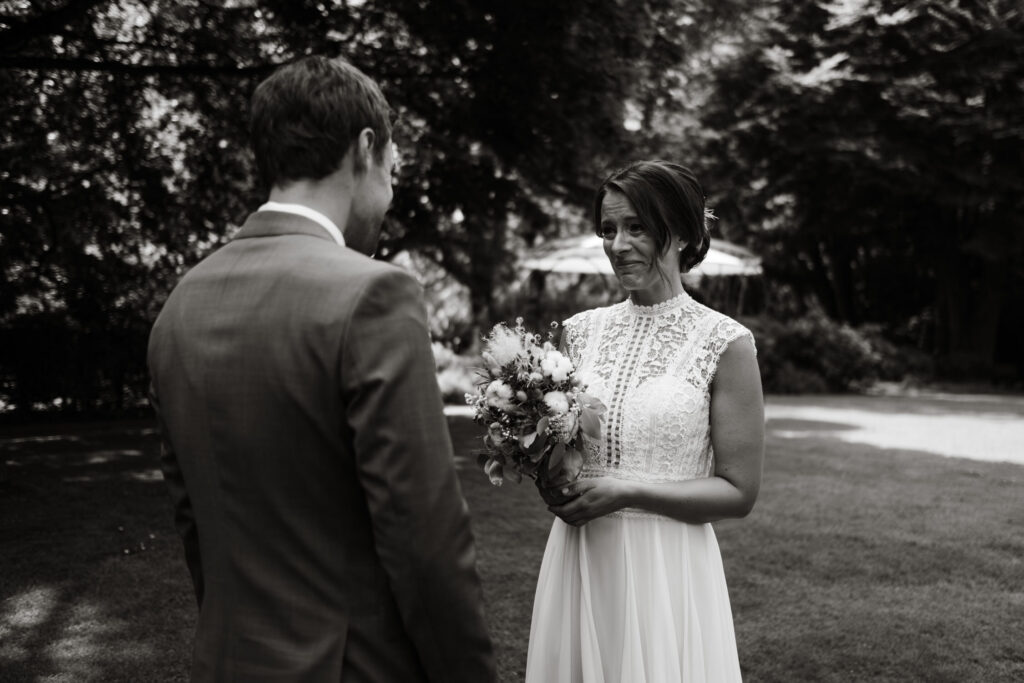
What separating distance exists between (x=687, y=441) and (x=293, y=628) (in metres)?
1.62

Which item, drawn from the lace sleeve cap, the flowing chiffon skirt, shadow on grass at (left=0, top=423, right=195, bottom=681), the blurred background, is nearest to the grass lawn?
shadow on grass at (left=0, top=423, right=195, bottom=681)

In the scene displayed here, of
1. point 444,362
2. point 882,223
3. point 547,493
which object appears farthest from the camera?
point 882,223

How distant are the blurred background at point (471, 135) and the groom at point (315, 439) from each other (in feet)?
24.6

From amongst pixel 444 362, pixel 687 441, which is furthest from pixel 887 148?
pixel 687 441

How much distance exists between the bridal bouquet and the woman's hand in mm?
73

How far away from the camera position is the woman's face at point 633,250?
3.04 metres

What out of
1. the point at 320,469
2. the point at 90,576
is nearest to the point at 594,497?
the point at 320,469

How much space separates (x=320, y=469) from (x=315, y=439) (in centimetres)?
6

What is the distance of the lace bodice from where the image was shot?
2.92m

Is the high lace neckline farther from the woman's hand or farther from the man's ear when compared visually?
the man's ear

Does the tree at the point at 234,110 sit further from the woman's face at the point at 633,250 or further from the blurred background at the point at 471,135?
the woman's face at the point at 633,250

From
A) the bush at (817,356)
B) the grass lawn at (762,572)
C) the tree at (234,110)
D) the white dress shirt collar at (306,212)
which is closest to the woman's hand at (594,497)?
the white dress shirt collar at (306,212)

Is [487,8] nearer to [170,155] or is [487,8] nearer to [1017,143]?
[170,155]

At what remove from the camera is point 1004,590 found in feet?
21.4
